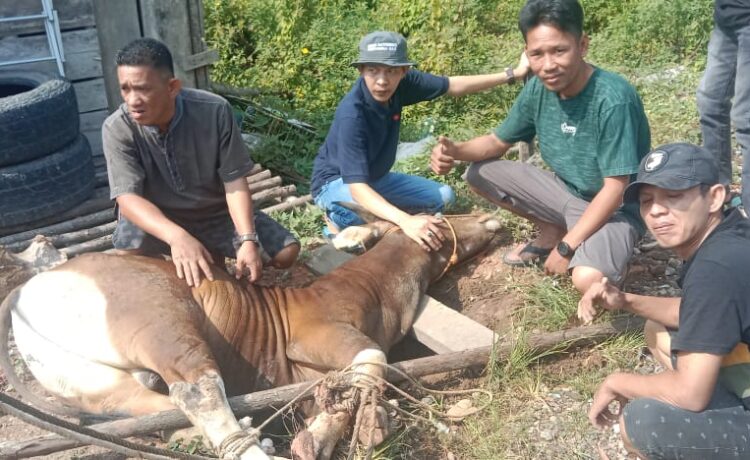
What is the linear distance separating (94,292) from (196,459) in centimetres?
102

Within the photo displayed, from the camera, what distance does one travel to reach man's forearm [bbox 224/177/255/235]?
442 cm

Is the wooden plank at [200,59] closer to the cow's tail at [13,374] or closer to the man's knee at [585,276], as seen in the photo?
the cow's tail at [13,374]

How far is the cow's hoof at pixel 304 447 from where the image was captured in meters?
3.29

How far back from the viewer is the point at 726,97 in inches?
212

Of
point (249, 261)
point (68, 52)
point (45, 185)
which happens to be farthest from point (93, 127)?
point (249, 261)

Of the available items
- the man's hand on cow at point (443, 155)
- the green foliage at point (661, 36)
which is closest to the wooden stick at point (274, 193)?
the man's hand on cow at point (443, 155)

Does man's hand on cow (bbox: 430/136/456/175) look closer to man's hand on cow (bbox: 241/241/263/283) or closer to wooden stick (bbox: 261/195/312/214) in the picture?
man's hand on cow (bbox: 241/241/263/283)

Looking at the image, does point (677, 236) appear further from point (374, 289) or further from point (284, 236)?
point (284, 236)

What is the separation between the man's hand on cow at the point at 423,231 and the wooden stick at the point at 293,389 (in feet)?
3.18

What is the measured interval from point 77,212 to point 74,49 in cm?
145

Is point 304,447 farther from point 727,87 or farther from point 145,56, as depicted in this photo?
Result: point 727,87

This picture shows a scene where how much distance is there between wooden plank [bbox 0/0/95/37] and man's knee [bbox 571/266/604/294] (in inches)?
178

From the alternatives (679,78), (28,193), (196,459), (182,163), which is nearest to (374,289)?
(182,163)

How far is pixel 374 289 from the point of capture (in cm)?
454
